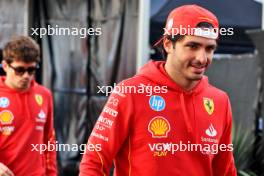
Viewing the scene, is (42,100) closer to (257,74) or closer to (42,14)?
(257,74)

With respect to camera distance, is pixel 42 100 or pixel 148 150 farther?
pixel 42 100

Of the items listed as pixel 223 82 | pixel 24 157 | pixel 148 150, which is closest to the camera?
pixel 148 150

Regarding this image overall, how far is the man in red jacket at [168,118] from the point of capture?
3400 mm

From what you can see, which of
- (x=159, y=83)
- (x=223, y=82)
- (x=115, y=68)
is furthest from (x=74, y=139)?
(x=159, y=83)

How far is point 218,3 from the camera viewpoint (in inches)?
329

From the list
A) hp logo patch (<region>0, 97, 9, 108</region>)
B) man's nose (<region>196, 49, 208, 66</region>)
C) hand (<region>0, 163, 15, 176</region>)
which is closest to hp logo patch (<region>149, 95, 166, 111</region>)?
man's nose (<region>196, 49, 208, 66</region>)

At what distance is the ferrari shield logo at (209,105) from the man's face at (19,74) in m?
2.16

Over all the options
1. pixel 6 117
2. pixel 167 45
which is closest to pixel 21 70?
pixel 6 117

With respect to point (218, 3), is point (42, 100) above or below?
below

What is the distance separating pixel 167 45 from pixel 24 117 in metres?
2.17

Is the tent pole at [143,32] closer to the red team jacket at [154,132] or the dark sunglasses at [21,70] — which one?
the dark sunglasses at [21,70]

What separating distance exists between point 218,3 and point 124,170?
5.25 m

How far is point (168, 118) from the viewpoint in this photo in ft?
11.5

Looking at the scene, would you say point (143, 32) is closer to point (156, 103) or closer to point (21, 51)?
point (21, 51)
